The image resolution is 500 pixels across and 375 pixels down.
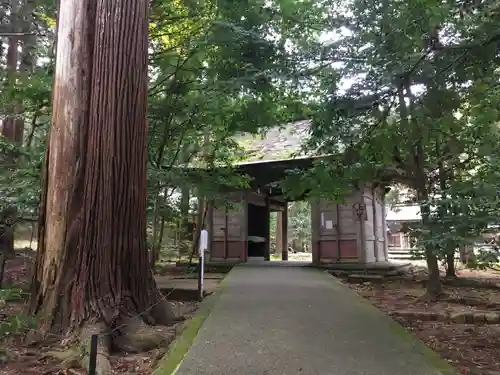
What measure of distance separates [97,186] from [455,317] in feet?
17.8

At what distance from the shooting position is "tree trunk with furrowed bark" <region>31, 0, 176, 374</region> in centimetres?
445

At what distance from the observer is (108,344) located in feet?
13.7

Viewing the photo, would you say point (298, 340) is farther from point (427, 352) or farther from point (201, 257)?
point (201, 257)

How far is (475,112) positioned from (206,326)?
4.50m

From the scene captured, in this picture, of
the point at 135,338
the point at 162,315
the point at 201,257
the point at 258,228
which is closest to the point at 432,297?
the point at 201,257

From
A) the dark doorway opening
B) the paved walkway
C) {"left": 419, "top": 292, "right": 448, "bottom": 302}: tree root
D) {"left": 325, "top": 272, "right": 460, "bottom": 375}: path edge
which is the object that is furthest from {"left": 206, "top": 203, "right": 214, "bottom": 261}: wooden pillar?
{"left": 325, "top": 272, "right": 460, "bottom": 375}: path edge

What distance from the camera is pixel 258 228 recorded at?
1620cm

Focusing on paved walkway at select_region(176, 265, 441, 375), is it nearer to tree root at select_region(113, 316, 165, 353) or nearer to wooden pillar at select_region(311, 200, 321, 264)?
tree root at select_region(113, 316, 165, 353)

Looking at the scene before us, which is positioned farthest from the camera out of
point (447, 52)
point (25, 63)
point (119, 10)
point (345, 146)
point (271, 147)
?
point (271, 147)

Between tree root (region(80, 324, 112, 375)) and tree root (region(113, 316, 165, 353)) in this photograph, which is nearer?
tree root (region(80, 324, 112, 375))

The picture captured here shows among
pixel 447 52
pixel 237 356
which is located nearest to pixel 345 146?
pixel 447 52

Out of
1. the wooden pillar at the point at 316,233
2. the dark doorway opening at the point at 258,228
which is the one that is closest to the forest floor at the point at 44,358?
the wooden pillar at the point at 316,233

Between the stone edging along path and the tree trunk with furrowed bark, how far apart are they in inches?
159

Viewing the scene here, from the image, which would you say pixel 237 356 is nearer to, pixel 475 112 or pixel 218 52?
pixel 475 112
